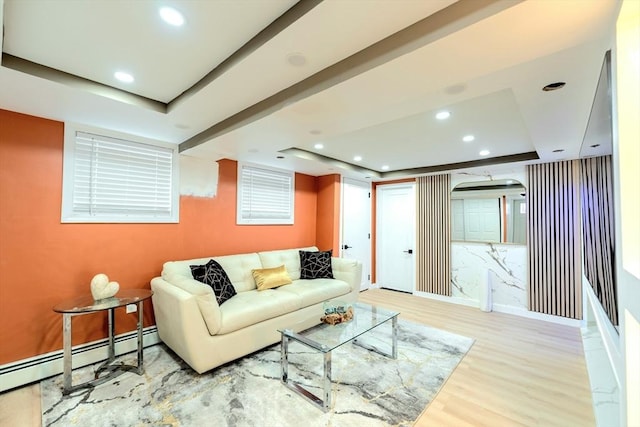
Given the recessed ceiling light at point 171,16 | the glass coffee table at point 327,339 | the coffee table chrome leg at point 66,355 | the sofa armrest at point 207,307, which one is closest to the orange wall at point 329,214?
the glass coffee table at point 327,339

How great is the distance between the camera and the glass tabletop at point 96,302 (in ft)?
7.22

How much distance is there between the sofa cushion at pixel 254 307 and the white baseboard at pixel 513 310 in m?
2.89

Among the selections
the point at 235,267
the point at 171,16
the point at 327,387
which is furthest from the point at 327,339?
the point at 171,16

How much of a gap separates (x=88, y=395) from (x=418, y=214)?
493cm

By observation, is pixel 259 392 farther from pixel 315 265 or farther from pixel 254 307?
pixel 315 265

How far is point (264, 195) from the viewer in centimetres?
435

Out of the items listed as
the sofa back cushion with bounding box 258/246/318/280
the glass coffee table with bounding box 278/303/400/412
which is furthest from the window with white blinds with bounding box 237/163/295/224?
the glass coffee table with bounding box 278/303/400/412

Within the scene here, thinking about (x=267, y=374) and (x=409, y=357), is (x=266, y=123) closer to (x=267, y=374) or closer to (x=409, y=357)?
(x=267, y=374)

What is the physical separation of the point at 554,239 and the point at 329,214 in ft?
10.7

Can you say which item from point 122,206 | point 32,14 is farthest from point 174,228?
point 32,14

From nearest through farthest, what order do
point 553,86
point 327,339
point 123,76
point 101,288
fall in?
1. point 553,86
2. point 123,76
3. point 327,339
4. point 101,288

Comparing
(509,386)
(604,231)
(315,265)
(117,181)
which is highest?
(117,181)

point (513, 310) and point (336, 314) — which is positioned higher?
point (336, 314)

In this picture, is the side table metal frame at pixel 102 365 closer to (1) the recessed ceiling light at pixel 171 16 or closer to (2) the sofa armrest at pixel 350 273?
(1) the recessed ceiling light at pixel 171 16
